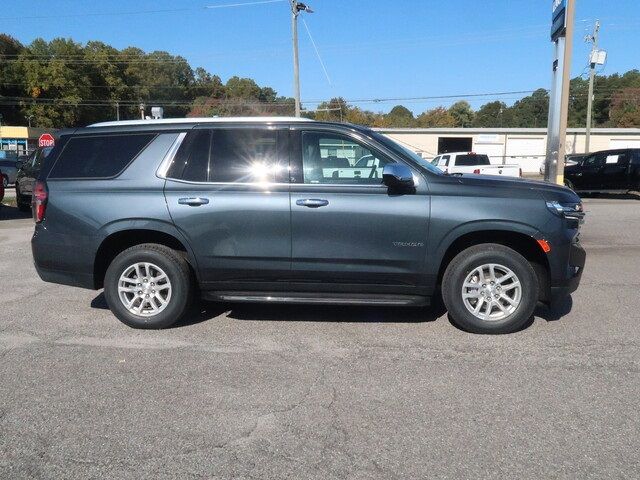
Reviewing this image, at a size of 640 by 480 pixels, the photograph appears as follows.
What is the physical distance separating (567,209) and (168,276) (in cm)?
368

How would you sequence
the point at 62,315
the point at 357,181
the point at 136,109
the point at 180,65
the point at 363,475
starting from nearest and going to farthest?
the point at 363,475, the point at 357,181, the point at 62,315, the point at 136,109, the point at 180,65

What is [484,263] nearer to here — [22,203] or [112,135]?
[112,135]

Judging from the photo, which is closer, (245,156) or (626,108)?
(245,156)

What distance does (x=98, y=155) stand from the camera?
561 cm

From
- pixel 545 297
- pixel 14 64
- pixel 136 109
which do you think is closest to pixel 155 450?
pixel 545 297

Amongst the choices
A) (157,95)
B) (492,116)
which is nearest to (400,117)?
(492,116)

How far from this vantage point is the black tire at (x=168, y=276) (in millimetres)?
5441

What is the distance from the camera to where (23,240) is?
11.2 meters

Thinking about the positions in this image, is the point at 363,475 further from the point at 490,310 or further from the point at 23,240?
the point at 23,240

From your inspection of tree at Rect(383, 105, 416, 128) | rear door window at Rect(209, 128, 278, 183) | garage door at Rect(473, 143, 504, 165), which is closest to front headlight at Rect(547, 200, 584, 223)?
rear door window at Rect(209, 128, 278, 183)

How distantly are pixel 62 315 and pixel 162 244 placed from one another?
4.85 feet

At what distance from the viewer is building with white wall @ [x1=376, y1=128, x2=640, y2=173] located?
43.2 meters

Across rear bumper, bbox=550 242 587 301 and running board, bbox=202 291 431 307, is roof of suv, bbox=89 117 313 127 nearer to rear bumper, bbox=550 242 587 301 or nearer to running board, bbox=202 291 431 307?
running board, bbox=202 291 431 307

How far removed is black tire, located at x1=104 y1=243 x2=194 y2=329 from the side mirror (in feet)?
6.71
